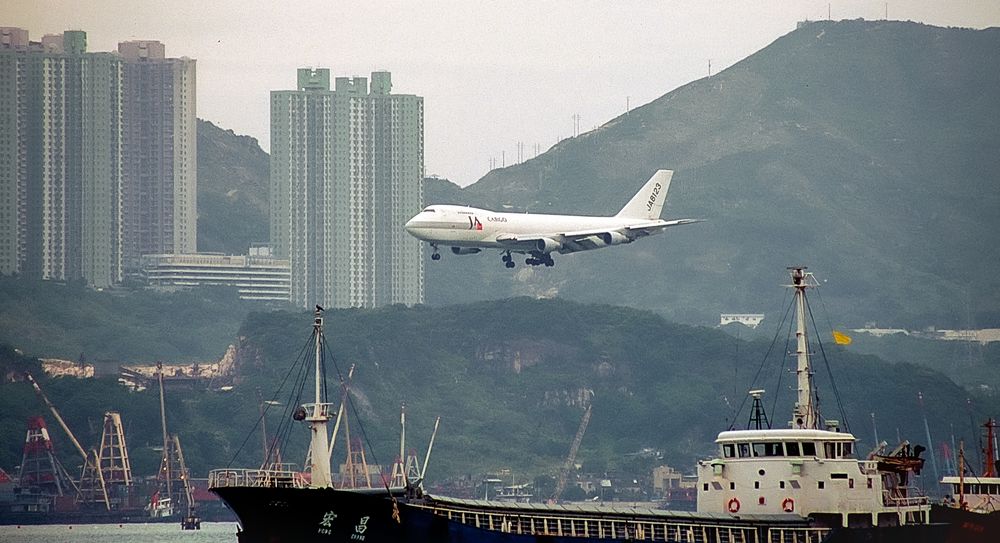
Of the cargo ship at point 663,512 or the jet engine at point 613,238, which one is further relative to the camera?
the jet engine at point 613,238

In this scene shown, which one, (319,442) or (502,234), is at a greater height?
(502,234)

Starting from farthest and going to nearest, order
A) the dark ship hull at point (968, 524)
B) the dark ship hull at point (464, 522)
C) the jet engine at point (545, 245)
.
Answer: the jet engine at point (545, 245) → the dark ship hull at point (968, 524) → the dark ship hull at point (464, 522)

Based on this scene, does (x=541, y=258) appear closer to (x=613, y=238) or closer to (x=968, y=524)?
(x=613, y=238)

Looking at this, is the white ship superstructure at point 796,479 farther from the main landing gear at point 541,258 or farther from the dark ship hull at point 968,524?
the main landing gear at point 541,258

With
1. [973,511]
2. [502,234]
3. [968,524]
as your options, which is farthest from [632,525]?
[502,234]

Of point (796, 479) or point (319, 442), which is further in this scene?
point (796, 479)

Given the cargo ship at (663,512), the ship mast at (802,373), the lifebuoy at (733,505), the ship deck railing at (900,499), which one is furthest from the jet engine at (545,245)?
the lifebuoy at (733,505)

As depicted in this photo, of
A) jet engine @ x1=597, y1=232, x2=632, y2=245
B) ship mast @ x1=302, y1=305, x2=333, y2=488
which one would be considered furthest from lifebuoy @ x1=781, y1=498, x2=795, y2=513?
jet engine @ x1=597, y1=232, x2=632, y2=245
